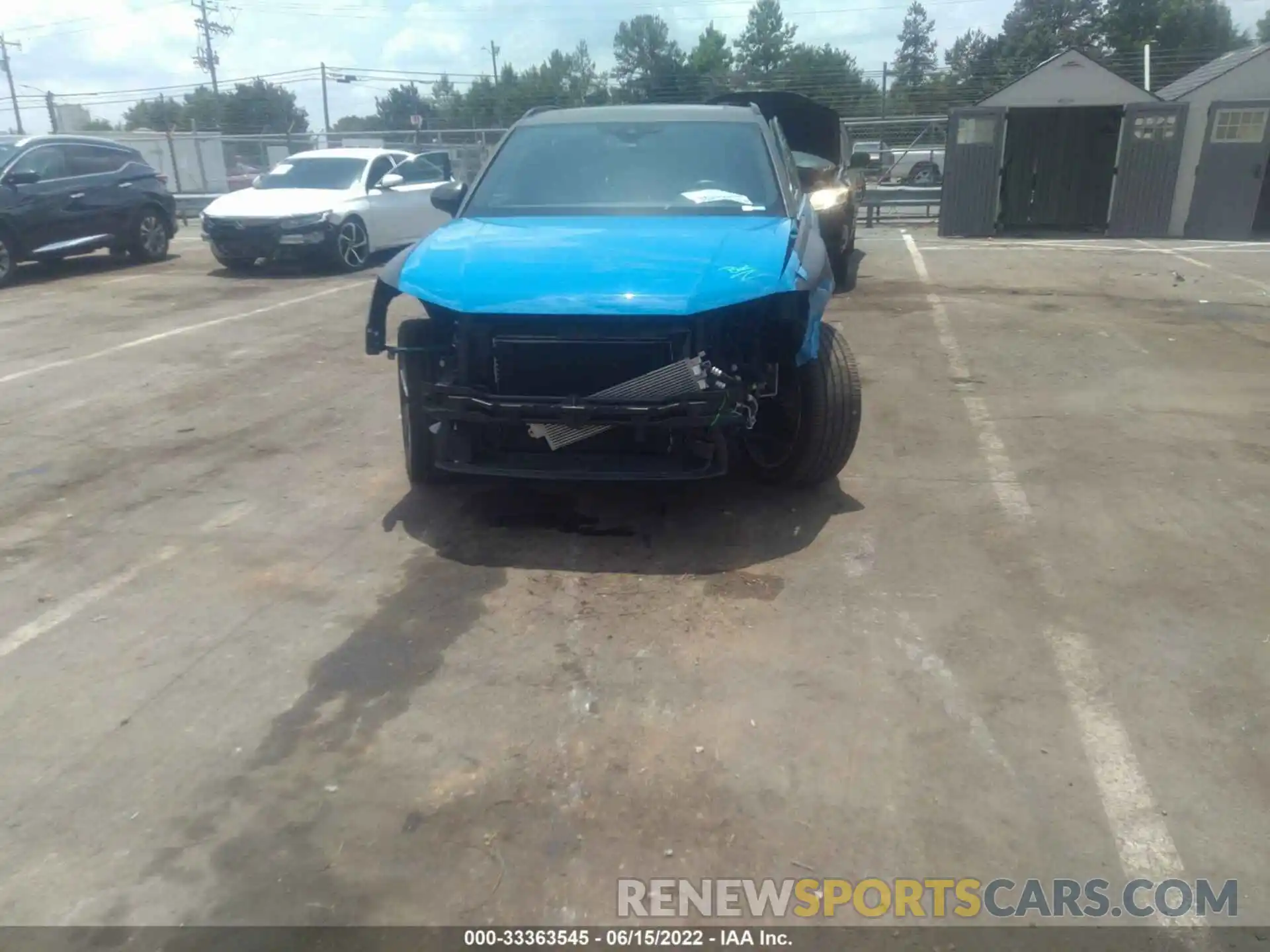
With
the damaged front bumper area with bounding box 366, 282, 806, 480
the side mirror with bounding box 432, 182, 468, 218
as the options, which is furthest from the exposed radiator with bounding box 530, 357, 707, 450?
the side mirror with bounding box 432, 182, 468, 218

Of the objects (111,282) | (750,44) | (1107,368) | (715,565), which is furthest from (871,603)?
(750,44)

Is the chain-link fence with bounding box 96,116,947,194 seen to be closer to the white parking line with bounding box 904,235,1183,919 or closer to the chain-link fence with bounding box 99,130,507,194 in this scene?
Result: the chain-link fence with bounding box 99,130,507,194

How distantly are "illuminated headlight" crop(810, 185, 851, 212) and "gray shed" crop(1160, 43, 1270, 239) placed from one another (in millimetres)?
9474

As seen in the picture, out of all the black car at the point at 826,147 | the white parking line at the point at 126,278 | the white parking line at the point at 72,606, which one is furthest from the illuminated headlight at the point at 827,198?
the white parking line at the point at 126,278

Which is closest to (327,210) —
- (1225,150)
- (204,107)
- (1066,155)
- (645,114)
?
(645,114)

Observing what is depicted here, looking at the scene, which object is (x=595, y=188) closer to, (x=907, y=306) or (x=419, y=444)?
(x=419, y=444)

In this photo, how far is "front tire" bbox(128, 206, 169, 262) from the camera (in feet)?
45.9

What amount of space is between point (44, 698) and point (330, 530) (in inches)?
60.8

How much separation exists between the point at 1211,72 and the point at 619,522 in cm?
1838

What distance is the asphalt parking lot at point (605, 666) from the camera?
2.60 meters

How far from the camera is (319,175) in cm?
1347

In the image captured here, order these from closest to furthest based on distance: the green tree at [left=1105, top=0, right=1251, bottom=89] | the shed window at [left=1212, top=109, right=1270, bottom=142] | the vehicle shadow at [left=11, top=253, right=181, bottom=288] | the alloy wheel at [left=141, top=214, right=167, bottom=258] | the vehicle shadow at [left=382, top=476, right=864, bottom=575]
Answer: the vehicle shadow at [left=382, top=476, right=864, bottom=575] → the vehicle shadow at [left=11, top=253, right=181, bottom=288] → the alloy wheel at [left=141, top=214, right=167, bottom=258] → the shed window at [left=1212, top=109, right=1270, bottom=142] → the green tree at [left=1105, top=0, right=1251, bottom=89]

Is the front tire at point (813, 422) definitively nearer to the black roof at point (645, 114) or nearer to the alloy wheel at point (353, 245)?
the black roof at point (645, 114)

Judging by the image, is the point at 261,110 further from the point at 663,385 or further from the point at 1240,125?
the point at 663,385
